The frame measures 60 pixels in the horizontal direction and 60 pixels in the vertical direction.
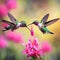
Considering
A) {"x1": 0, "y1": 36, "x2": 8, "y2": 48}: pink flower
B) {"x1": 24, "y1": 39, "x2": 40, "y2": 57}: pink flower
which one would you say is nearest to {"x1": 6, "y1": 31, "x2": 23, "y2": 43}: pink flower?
{"x1": 0, "y1": 36, "x2": 8, "y2": 48}: pink flower

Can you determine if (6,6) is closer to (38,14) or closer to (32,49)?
(38,14)

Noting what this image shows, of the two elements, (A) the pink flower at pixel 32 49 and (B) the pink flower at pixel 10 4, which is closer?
(A) the pink flower at pixel 32 49

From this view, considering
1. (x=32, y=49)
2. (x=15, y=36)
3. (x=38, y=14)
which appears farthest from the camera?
(x=38, y=14)

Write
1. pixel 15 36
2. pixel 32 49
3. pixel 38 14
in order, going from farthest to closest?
pixel 38 14, pixel 15 36, pixel 32 49

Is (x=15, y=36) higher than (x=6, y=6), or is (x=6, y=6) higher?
(x=6, y=6)

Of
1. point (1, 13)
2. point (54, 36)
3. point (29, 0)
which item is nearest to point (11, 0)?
point (1, 13)

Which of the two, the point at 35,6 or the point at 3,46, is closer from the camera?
the point at 3,46

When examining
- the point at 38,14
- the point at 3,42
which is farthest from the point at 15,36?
the point at 38,14

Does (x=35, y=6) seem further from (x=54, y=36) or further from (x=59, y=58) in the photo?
(x=59, y=58)

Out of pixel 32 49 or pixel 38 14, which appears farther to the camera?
pixel 38 14

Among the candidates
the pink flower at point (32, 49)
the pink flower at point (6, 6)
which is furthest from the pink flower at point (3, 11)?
the pink flower at point (32, 49)

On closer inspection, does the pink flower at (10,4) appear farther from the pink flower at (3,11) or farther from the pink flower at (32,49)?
the pink flower at (32,49)

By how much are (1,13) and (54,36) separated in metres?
0.31

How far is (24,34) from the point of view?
40.0 inches
